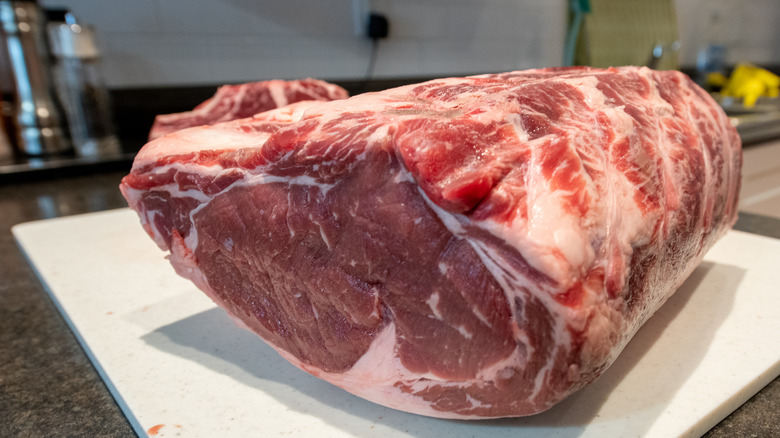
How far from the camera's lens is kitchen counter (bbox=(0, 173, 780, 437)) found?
28.1 inches

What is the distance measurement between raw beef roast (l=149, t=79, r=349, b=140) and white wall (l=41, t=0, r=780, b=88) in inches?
55.9

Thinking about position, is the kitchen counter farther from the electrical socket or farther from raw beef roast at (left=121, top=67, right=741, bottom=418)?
the electrical socket

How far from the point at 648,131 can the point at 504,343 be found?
0.41m

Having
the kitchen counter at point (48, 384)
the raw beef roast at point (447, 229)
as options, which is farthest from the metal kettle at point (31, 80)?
the raw beef roast at point (447, 229)

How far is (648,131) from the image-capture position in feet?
2.58

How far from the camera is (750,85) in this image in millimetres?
3971

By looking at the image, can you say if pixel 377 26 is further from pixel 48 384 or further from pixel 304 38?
pixel 48 384

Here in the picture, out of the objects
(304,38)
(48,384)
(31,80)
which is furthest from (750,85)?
(48,384)

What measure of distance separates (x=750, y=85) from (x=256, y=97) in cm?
402

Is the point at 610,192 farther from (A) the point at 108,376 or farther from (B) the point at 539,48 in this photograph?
(B) the point at 539,48

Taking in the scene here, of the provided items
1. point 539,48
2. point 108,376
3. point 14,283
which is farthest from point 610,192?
point 539,48

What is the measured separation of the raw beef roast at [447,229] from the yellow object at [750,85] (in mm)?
3807

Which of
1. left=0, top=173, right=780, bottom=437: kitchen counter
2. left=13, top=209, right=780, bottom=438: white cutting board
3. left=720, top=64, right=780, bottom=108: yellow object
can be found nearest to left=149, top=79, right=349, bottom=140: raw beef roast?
left=13, top=209, right=780, bottom=438: white cutting board

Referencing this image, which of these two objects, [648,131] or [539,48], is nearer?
[648,131]
